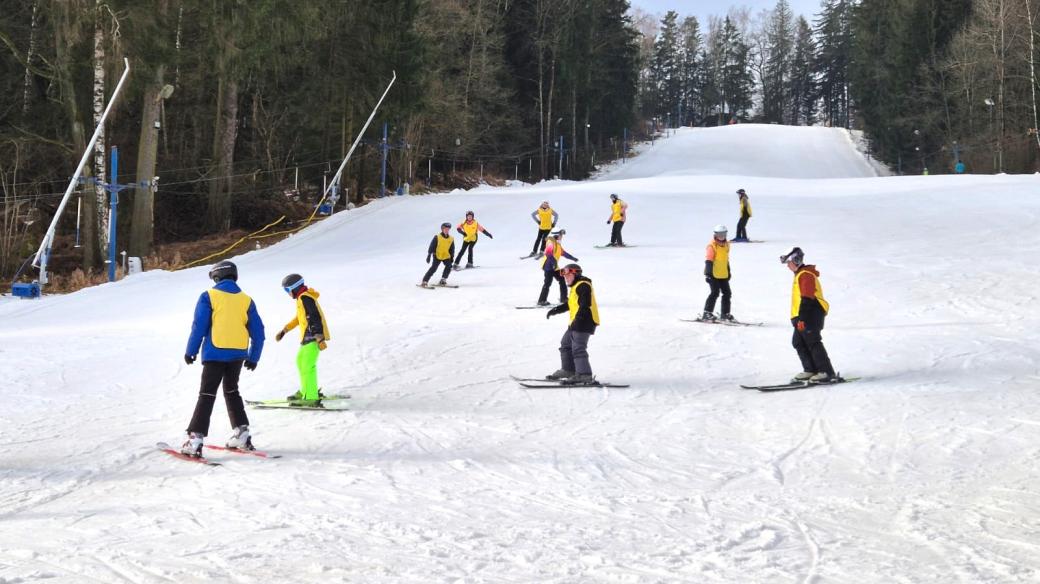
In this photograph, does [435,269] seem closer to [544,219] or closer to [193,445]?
[544,219]

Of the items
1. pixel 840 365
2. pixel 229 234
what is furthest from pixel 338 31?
pixel 840 365

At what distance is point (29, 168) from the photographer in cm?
2822

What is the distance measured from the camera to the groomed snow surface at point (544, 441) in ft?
17.3

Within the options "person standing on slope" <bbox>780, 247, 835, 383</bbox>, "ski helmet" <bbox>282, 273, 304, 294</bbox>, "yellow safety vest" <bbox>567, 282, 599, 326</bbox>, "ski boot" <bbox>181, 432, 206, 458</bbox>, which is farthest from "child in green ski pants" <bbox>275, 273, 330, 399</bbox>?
"person standing on slope" <bbox>780, 247, 835, 383</bbox>

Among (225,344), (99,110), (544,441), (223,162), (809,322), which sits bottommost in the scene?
(544,441)

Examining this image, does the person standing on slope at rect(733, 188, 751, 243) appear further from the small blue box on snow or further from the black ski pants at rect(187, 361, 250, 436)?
the black ski pants at rect(187, 361, 250, 436)

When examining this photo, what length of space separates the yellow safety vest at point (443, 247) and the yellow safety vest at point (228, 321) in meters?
11.3

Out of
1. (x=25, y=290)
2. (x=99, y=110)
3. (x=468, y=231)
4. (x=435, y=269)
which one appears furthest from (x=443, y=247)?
(x=99, y=110)

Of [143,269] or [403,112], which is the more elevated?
[403,112]

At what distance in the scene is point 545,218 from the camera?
2311cm

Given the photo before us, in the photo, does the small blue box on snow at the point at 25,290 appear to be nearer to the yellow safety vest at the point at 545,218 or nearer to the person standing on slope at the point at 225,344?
the yellow safety vest at the point at 545,218

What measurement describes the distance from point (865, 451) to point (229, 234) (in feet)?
81.1

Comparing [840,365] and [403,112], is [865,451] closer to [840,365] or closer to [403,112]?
[840,365]

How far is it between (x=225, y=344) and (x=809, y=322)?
6358 mm
